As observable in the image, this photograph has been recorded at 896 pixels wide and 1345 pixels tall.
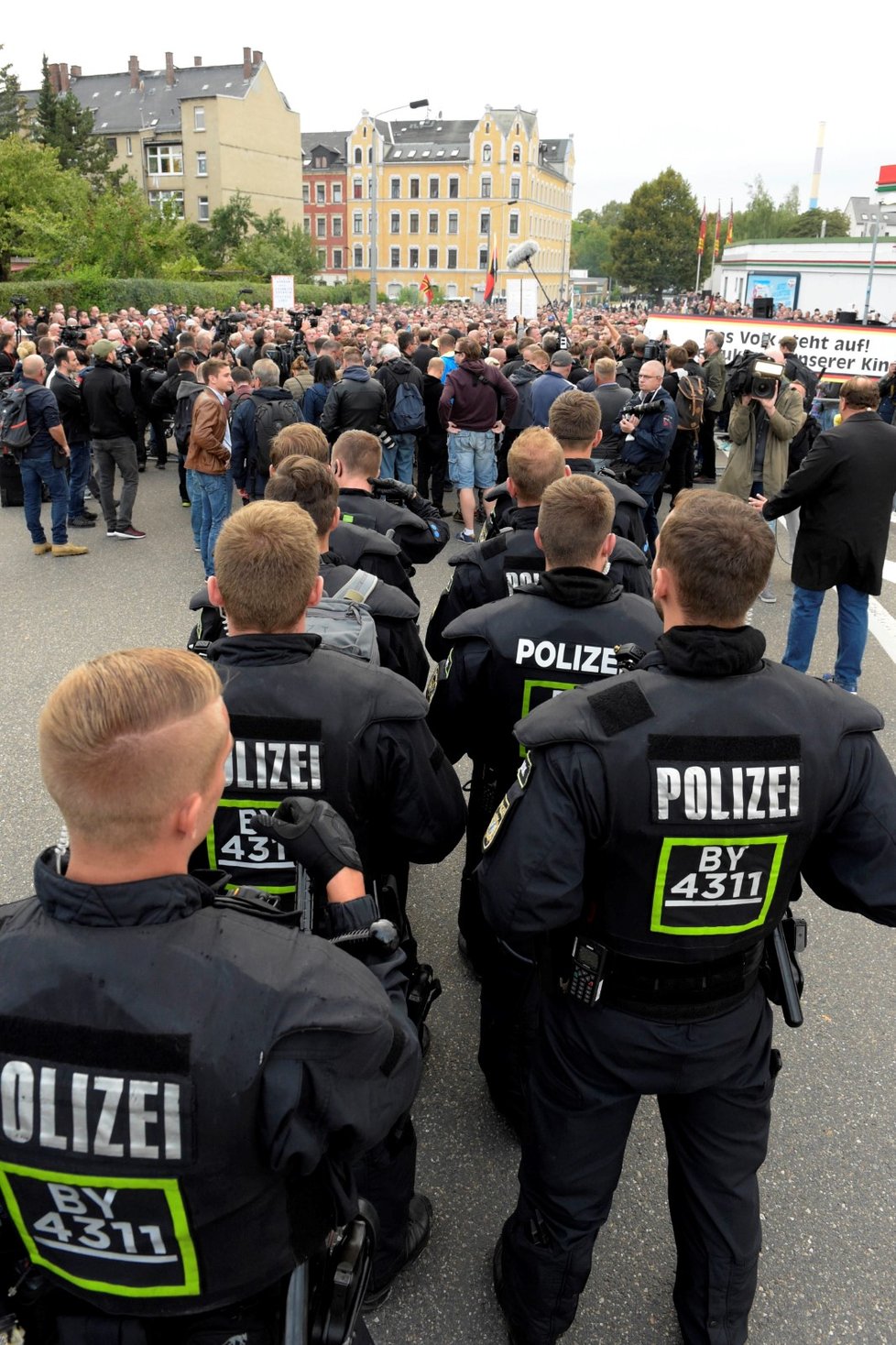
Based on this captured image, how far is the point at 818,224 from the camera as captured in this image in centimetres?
8375

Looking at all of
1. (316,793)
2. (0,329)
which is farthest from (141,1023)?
(0,329)

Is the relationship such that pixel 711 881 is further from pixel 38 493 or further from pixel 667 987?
pixel 38 493

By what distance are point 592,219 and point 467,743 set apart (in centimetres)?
19365

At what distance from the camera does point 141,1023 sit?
4.49ft

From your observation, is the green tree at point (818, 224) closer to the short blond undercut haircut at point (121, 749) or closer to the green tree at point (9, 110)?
the green tree at point (9, 110)

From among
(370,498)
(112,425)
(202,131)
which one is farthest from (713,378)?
(202,131)

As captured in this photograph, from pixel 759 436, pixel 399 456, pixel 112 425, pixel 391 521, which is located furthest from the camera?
pixel 399 456

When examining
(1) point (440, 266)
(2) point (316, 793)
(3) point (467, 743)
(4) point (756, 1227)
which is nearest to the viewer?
(4) point (756, 1227)

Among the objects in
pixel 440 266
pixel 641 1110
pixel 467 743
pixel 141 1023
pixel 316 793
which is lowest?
pixel 641 1110

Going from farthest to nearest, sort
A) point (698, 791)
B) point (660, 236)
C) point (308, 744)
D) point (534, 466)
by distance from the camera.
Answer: point (660, 236), point (534, 466), point (308, 744), point (698, 791)

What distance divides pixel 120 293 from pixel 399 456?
81.8 feet

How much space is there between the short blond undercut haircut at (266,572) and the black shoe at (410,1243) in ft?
5.62

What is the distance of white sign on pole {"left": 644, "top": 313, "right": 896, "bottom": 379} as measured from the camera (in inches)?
576

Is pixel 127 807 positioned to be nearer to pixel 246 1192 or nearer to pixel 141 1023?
pixel 141 1023
